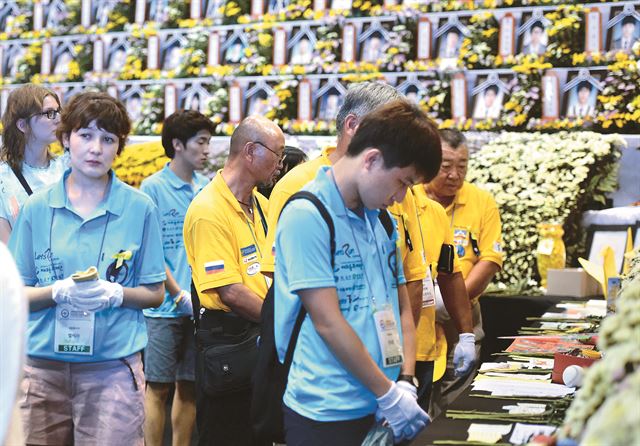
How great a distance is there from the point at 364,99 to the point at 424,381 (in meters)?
1.01

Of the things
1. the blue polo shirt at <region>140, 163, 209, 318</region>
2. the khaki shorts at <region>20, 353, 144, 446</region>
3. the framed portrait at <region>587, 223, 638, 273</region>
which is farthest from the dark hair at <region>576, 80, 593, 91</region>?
the khaki shorts at <region>20, 353, 144, 446</region>

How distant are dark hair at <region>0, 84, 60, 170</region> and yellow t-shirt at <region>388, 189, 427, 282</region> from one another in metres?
1.55

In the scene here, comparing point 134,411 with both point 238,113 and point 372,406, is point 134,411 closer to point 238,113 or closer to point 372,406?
point 372,406

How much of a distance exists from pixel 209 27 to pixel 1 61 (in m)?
2.97

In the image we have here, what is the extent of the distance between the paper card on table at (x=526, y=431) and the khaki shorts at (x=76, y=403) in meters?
1.27

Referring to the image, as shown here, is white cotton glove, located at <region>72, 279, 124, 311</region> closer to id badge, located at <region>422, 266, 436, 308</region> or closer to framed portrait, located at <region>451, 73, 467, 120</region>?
id badge, located at <region>422, 266, 436, 308</region>

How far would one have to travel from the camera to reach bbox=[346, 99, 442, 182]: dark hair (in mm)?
2094

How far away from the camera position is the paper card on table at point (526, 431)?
2.08 m

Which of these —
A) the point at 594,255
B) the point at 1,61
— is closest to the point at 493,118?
the point at 594,255

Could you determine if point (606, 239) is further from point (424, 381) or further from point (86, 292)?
point (86, 292)

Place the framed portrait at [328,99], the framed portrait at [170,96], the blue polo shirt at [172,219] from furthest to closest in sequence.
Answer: the framed portrait at [170,96], the framed portrait at [328,99], the blue polo shirt at [172,219]

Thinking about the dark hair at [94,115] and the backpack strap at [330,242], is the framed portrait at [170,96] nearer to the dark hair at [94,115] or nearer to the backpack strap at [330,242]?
the dark hair at [94,115]

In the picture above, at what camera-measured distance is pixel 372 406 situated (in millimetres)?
2170

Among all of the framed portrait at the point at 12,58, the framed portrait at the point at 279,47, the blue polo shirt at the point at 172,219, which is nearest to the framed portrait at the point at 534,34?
the framed portrait at the point at 279,47
